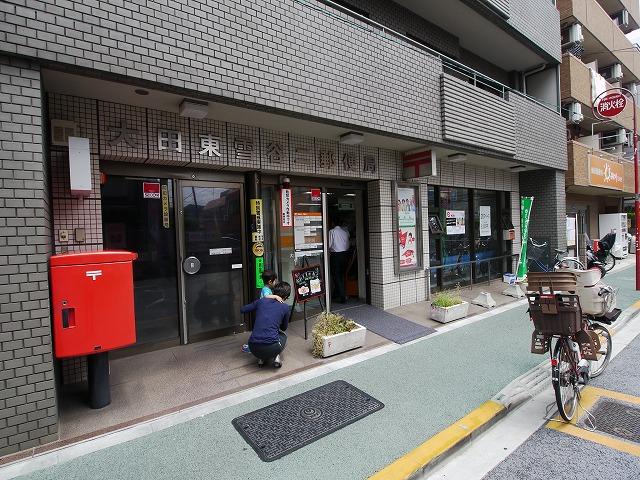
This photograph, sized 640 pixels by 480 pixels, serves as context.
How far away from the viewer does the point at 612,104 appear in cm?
1131

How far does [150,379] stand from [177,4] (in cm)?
453

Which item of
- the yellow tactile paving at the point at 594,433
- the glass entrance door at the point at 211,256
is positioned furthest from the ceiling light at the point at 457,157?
the yellow tactile paving at the point at 594,433

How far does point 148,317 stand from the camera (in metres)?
5.26

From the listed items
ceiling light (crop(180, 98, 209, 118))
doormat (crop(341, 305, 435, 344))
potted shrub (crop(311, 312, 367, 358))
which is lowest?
doormat (crop(341, 305, 435, 344))

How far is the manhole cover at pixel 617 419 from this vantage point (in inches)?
130

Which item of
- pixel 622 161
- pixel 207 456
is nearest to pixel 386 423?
pixel 207 456

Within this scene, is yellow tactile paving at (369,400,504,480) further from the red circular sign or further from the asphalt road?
the red circular sign

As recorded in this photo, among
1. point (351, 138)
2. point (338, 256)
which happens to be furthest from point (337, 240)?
point (351, 138)

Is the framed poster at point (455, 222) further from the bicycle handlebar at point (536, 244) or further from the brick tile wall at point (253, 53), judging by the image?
the brick tile wall at point (253, 53)

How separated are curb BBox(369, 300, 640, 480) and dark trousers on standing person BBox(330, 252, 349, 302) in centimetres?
408

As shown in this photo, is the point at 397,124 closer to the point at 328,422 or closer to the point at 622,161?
the point at 328,422

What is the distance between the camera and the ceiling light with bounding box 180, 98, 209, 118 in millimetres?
4492

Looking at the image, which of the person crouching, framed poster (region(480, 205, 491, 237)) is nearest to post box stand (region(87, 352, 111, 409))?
the person crouching

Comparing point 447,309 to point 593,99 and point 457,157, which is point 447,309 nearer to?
point 457,157
